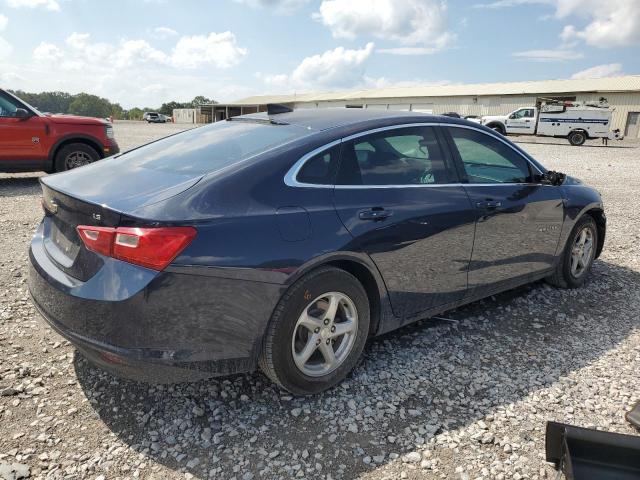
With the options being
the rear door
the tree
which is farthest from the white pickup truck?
the tree

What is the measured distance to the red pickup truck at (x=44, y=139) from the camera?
8.75 metres

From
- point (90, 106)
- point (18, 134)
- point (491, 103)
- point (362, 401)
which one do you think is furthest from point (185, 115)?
point (362, 401)

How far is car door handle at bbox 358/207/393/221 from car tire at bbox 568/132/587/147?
30.2 meters

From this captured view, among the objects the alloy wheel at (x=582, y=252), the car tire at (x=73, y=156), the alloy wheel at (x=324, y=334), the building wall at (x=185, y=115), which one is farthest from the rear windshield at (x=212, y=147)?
the building wall at (x=185, y=115)

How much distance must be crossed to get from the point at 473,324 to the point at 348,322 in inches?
57.4

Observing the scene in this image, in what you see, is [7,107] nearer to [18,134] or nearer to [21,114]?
[21,114]

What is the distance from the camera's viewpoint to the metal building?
3809 centimetres

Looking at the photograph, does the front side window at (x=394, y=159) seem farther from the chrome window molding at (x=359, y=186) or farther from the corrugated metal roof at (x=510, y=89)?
the corrugated metal roof at (x=510, y=89)

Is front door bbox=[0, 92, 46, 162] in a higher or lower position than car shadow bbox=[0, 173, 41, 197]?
higher

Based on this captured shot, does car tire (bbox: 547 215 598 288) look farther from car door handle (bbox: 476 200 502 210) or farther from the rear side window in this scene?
the rear side window

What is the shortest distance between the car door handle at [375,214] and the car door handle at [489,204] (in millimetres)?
939

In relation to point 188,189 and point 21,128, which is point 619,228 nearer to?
point 188,189

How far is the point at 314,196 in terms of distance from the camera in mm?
2705

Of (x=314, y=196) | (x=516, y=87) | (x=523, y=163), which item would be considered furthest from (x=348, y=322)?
(x=516, y=87)
